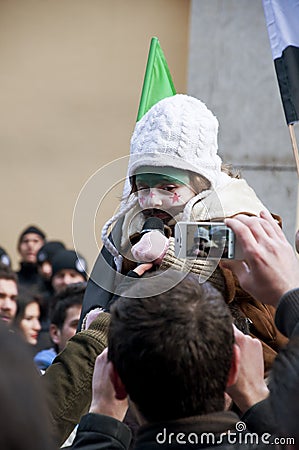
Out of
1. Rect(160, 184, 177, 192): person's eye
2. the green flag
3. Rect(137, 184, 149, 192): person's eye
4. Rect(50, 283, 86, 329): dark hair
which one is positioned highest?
the green flag

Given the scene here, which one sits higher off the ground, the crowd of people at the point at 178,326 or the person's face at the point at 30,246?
the person's face at the point at 30,246

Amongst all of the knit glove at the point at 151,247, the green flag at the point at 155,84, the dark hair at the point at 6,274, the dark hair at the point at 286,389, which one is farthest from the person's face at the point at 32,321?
the dark hair at the point at 286,389

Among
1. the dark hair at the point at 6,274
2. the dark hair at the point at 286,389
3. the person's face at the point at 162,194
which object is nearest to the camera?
the dark hair at the point at 286,389

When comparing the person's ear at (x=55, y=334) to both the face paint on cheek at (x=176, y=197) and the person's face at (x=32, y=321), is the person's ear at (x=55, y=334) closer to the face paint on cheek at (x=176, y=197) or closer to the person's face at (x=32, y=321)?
the person's face at (x=32, y=321)

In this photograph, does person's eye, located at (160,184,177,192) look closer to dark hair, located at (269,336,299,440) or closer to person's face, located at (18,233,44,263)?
dark hair, located at (269,336,299,440)

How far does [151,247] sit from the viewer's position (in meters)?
2.64

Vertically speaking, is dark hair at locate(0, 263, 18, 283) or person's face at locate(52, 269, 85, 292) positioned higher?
dark hair at locate(0, 263, 18, 283)

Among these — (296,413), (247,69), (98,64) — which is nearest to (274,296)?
(296,413)

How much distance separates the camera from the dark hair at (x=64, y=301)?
15.8 ft

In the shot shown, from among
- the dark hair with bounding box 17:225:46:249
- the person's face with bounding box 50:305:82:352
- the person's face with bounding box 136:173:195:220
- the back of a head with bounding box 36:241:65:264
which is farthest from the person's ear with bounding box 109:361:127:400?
the dark hair with bounding box 17:225:46:249

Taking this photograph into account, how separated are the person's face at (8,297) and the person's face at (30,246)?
6.28 feet

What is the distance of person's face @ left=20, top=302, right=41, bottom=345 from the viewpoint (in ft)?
17.8

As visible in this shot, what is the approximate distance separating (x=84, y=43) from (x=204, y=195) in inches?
240

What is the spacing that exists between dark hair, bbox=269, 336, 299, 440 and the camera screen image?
351 mm
